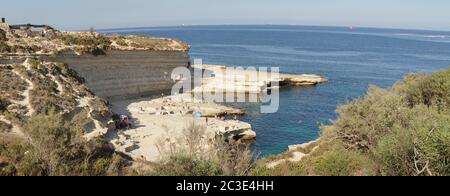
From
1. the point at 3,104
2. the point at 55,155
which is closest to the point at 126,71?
the point at 3,104

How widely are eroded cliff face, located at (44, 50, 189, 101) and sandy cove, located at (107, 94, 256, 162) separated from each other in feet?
6.48

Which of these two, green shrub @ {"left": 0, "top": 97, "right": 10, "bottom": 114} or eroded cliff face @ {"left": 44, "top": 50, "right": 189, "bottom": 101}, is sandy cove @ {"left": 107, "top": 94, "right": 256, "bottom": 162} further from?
green shrub @ {"left": 0, "top": 97, "right": 10, "bottom": 114}

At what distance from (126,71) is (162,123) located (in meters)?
14.8

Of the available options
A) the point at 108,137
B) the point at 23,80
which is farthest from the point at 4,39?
the point at 108,137

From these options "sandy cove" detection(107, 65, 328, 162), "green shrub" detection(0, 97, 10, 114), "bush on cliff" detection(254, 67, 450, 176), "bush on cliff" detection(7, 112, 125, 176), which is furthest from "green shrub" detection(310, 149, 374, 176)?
"green shrub" detection(0, 97, 10, 114)

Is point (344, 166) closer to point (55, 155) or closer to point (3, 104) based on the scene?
point (55, 155)

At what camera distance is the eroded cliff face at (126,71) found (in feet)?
155

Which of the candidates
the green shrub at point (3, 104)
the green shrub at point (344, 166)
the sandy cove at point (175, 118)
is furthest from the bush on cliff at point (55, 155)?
the green shrub at point (3, 104)

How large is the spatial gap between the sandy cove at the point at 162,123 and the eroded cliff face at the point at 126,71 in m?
1.98

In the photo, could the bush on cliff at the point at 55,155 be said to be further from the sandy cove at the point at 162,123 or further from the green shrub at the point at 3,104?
the green shrub at the point at 3,104

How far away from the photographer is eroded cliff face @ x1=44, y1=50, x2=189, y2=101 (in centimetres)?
4738

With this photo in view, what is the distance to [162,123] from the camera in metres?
39.3

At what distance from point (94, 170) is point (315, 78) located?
190 feet

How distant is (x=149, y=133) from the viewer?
3572cm
